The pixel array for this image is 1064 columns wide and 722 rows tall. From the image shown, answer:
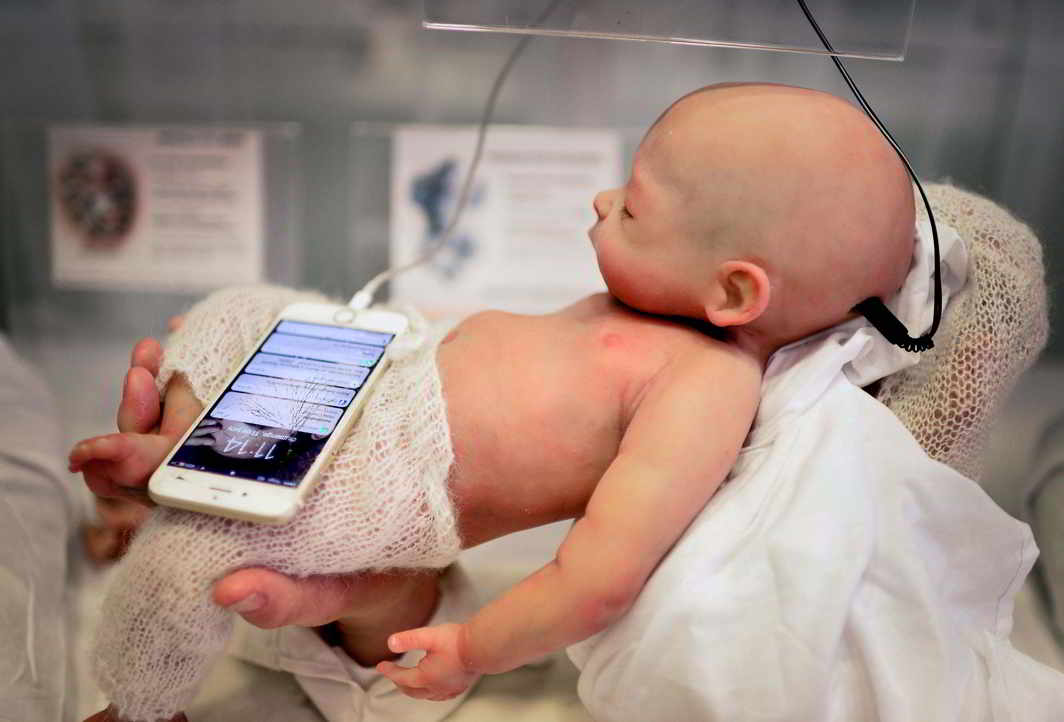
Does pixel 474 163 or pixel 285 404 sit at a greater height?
pixel 474 163

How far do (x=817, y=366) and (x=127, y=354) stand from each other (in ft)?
3.36

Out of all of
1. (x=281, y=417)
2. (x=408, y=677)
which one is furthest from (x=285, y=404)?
(x=408, y=677)

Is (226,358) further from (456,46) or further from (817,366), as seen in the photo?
(456,46)

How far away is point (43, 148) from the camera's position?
4.41 ft

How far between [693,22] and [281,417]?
0.54m

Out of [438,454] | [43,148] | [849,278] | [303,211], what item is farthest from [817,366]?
[43,148]

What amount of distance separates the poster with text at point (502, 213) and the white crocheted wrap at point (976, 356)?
24.3 inches

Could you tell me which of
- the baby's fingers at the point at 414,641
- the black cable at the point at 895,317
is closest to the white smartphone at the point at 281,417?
Result: the baby's fingers at the point at 414,641

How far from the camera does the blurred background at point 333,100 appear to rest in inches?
49.7

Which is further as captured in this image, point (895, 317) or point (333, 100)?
point (333, 100)

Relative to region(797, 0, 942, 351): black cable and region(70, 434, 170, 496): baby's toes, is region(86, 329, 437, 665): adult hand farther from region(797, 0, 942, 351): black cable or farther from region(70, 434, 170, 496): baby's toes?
region(797, 0, 942, 351): black cable

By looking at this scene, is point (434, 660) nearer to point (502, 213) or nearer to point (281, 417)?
point (281, 417)

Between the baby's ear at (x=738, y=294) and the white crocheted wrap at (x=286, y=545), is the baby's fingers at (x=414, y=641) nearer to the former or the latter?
the white crocheted wrap at (x=286, y=545)

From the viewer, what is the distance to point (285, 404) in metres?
0.77
